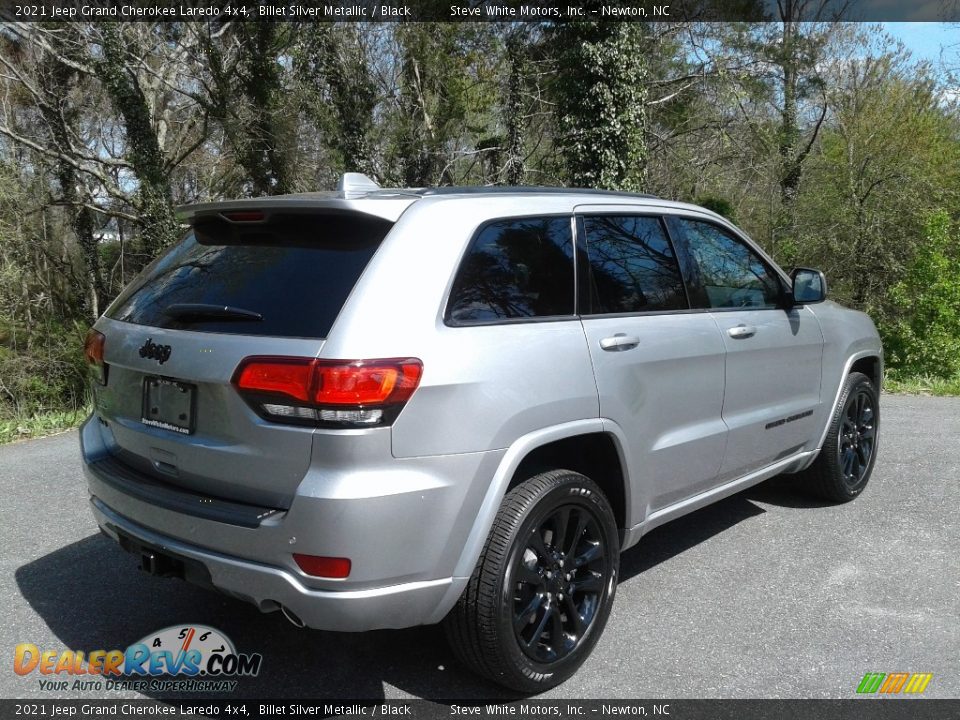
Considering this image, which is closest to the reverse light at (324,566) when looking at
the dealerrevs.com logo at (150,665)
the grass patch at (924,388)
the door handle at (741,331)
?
the dealerrevs.com logo at (150,665)

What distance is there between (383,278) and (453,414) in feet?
1.61

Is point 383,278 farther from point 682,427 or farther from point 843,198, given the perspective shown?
point 843,198

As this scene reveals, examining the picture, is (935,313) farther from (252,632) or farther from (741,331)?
(252,632)

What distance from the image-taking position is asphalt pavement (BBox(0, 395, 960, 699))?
Result: 10.3 feet

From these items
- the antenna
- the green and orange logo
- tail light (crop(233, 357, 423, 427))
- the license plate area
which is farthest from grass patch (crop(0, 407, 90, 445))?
the green and orange logo

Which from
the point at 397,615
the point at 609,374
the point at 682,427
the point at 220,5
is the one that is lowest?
the point at 397,615

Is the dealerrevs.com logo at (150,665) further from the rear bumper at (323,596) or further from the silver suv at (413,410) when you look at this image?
the rear bumper at (323,596)

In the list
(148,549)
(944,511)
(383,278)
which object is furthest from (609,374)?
(944,511)

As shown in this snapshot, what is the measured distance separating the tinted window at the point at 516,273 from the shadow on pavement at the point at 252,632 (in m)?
1.43

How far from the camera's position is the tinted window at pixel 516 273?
9.39 feet

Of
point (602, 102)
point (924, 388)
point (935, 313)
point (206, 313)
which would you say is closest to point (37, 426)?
point (206, 313)

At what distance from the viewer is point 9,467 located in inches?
243

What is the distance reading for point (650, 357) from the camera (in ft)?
11.3

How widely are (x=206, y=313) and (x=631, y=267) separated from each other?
5.88 ft
